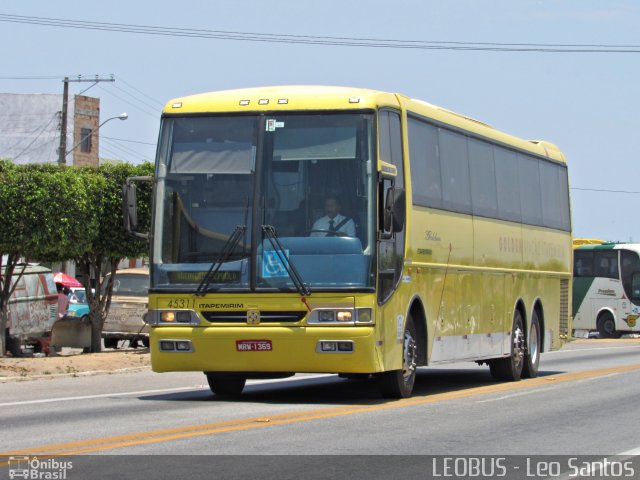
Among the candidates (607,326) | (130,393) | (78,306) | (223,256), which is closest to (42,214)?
(130,393)

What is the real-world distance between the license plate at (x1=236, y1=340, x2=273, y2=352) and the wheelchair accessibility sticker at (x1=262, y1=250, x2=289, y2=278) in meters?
0.77

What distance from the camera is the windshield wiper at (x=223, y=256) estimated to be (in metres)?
15.0

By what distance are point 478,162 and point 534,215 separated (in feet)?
10.6

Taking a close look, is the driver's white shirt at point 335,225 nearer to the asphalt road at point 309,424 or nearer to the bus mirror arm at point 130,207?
the asphalt road at point 309,424

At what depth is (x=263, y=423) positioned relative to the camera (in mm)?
12805

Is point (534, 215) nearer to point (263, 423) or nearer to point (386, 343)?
point (386, 343)

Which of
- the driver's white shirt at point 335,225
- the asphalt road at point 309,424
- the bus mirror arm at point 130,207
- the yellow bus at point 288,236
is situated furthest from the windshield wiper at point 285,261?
the bus mirror arm at point 130,207

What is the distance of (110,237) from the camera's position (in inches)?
1075

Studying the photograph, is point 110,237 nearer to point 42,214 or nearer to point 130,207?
point 42,214

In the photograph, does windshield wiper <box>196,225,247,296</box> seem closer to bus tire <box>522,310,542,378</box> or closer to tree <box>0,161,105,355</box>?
bus tire <box>522,310,542,378</box>

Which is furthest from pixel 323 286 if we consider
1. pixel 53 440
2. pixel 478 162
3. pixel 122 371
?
pixel 122 371

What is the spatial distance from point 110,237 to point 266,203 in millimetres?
12892

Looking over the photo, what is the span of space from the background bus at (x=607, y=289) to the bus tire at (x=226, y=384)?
110 feet

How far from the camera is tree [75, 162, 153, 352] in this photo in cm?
2705
